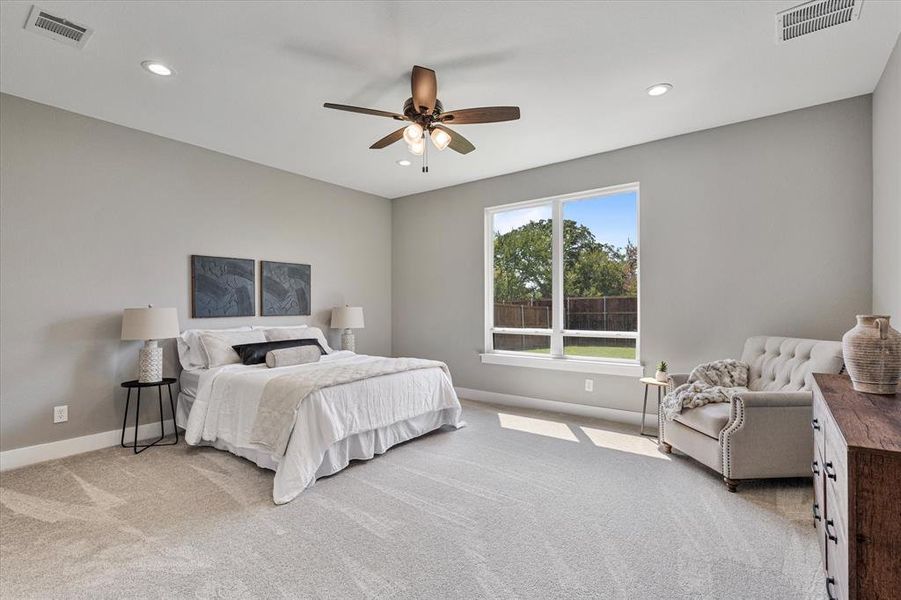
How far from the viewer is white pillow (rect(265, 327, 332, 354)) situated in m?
4.50

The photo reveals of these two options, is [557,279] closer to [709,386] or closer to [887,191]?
[709,386]

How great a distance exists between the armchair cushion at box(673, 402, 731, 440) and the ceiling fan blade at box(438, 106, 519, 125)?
7.76ft

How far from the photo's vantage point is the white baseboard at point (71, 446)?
3225 mm

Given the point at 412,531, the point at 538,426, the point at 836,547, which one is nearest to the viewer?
the point at 836,547

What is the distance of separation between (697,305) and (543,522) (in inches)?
102

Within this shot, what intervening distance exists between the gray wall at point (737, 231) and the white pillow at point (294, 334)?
2.18 m

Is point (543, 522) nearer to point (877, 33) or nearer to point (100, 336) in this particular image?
point (877, 33)

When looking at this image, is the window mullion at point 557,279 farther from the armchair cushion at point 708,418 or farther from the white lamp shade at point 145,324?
the white lamp shade at point 145,324

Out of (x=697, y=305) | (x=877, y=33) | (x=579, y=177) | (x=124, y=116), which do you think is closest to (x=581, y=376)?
(x=697, y=305)

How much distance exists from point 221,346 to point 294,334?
78cm

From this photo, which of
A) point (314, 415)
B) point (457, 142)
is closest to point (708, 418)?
point (457, 142)

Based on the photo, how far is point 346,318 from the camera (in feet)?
17.4

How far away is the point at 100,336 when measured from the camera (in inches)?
144

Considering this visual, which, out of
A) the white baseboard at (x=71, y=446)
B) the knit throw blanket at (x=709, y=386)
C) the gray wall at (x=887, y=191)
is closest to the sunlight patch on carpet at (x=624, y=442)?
the knit throw blanket at (x=709, y=386)
